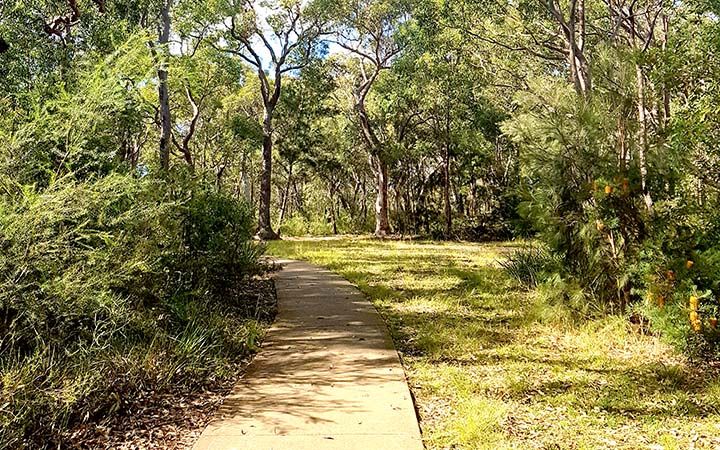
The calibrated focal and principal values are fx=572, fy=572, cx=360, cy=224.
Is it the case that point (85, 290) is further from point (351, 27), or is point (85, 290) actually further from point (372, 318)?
point (351, 27)

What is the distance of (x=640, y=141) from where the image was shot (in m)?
5.73

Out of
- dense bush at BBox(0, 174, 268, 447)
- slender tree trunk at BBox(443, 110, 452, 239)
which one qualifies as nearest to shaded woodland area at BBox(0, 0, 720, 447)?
dense bush at BBox(0, 174, 268, 447)

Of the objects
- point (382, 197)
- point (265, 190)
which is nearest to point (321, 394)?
point (265, 190)

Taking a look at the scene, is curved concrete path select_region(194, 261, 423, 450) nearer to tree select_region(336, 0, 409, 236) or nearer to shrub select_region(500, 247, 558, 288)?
shrub select_region(500, 247, 558, 288)

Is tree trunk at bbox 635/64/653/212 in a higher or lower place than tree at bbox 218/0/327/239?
lower

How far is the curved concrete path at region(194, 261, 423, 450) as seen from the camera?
3.35 metres

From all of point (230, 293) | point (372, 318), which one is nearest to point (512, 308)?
point (372, 318)

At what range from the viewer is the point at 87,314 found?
13.1ft

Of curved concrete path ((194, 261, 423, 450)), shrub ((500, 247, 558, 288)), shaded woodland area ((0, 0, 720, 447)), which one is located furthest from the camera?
shrub ((500, 247, 558, 288))

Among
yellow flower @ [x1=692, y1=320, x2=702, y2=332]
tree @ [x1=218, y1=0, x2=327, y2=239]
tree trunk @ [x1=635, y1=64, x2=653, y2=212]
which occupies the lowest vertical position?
yellow flower @ [x1=692, y1=320, x2=702, y2=332]

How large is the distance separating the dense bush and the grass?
6.33 ft

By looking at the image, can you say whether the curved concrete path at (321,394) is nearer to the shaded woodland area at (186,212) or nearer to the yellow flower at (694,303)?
the shaded woodland area at (186,212)

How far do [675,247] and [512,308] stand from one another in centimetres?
256

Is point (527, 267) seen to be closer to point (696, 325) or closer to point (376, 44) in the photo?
point (696, 325)
